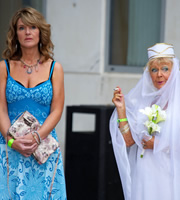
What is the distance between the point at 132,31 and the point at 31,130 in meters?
4.26

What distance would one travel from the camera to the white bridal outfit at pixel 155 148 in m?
3.85

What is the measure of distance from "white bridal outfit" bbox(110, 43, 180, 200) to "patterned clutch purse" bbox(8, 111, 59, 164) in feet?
1.85

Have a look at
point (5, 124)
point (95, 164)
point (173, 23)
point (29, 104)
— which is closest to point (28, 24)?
point (29, 104)

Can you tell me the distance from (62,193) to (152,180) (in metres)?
0.73

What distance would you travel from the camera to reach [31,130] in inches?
154

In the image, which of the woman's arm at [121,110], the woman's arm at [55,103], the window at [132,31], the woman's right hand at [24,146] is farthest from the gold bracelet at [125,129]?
the window at [132,31]

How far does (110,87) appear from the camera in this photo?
7.26 meters

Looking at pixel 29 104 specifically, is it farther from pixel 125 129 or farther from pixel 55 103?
pixel 125 129

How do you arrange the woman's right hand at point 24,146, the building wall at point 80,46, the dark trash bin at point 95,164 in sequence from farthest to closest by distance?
the building wall at point 80,46, the dark trash bin at point 95,164, the woman's right hand at point 24,146

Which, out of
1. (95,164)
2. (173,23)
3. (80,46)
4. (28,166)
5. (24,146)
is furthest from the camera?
(173,23)

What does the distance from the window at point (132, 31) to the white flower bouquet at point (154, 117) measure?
350 centimetres

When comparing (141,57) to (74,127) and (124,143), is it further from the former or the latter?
(124,143)

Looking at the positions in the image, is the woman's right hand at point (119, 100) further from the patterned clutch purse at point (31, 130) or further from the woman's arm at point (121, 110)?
the patterned clutch purse at point (31, 130)

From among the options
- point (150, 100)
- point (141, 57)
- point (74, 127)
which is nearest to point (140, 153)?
point (150, 100)
